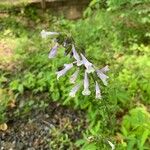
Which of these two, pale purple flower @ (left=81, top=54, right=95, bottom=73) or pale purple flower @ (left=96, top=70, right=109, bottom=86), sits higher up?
pale purple flower @ (left=81, top=54, right=95, bottom=73)

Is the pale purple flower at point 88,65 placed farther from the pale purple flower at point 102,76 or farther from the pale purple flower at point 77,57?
the pale purple flower at point 102,76

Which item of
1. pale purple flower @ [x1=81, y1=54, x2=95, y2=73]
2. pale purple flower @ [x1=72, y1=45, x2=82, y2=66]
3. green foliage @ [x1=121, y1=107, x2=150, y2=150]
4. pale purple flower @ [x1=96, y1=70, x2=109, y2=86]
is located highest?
pale purple flower @ [x1=72, y1=45, x2=82, y2=66]

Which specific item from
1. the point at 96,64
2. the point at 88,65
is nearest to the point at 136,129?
the point at 88,65

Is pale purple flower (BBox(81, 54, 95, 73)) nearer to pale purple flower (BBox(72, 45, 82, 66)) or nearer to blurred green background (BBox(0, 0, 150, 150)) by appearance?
pale purple flower (BBox(72, 45, 82, 66))

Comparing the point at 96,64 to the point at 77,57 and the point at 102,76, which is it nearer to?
the point at 102,76

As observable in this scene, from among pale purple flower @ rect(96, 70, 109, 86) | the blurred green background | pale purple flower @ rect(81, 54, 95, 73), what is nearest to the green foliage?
the blurred green background

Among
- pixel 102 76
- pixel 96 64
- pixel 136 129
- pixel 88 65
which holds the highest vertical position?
pixel 88 65

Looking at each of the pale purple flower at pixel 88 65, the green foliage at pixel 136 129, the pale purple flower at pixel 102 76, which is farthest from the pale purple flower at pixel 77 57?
the green foliage at pixel 136 129

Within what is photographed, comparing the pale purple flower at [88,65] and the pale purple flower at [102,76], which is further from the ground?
the pale purple flower at [88,65]

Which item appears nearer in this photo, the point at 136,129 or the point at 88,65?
the point at 88,65
